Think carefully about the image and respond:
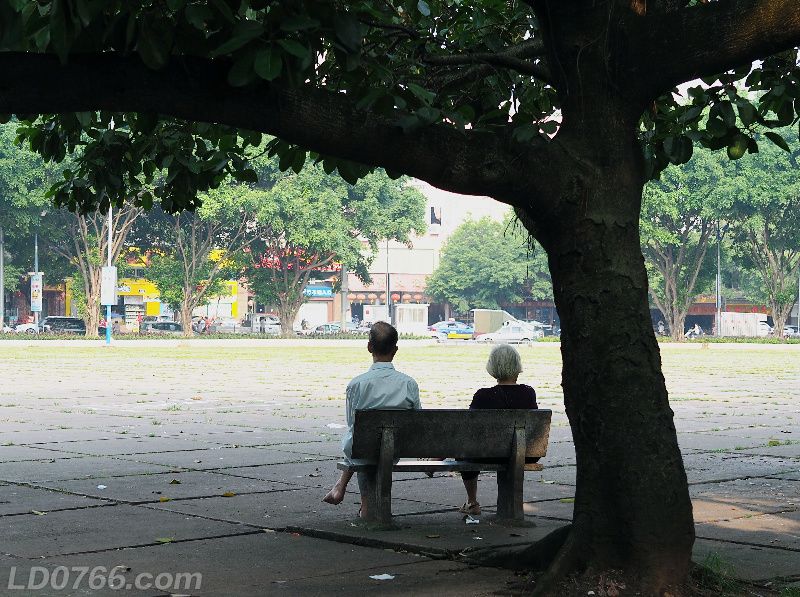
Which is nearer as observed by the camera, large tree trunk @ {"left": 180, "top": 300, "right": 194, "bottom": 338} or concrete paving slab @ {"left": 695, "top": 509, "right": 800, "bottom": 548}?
concrete paving slab @ {"left": 695, "top": 509, "right": 800, "bottom": 548}

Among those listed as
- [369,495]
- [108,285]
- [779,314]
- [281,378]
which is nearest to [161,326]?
[108,285]

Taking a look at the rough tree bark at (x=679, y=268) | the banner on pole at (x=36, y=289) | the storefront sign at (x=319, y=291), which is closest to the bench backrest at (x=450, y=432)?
the rough tree bark at (x=679, y=268)

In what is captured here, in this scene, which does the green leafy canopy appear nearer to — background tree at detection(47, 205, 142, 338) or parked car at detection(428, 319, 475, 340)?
background tree at detection(47, 205, 142, 338)

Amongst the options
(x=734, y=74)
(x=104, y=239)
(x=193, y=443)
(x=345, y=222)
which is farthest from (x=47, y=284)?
(x=734, y=74)

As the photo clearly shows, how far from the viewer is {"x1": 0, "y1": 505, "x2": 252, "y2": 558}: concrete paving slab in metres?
6.51

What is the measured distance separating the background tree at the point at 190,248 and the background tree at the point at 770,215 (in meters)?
24.2

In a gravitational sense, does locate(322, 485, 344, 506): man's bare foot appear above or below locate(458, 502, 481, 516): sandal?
above

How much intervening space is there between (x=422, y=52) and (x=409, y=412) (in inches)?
85.1

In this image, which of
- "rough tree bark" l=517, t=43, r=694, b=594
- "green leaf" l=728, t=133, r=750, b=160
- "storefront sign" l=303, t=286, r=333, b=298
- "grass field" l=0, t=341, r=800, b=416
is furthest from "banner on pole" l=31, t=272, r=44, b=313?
"rough tree bark" l=517, t=43, r=694, b=594

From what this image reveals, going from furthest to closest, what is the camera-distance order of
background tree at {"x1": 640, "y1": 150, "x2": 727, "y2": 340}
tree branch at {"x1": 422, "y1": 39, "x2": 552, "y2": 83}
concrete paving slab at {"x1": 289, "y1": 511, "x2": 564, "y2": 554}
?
background tree at {"x1": 640, "y1": 150, "x2": 727, "y2": 340} < concrete paving slab at {"x1": 289, "y1": 511, "x2": 564, "y2": 554} < tree branch at {"x1": 422, "y1": 39, "x2": 552, "y2": 83}

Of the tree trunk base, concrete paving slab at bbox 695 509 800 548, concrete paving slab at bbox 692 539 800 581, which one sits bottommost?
concrete paving slab at bbox 695 509 800 548

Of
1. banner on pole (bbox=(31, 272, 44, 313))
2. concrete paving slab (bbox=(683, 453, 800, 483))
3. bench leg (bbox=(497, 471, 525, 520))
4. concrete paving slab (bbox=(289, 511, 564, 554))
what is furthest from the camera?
banner on pole (bbox=(31, 272, 44, 313))

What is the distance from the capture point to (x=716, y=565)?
581 cm

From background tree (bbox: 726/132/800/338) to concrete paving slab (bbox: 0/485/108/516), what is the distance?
5240 centimetres
